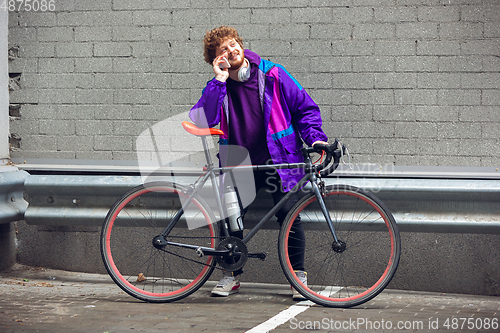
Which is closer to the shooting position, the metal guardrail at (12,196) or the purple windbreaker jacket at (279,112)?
the purple windbreaker jacket at (279,112)

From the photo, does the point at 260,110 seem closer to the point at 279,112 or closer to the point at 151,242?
the point at 279,112

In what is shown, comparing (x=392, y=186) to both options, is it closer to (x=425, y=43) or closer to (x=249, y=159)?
(x=249, y=159)

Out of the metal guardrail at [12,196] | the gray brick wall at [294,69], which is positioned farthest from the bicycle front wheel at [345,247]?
the metal guardrail at [12,196]

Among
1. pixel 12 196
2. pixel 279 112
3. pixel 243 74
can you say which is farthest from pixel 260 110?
pixel 12 196

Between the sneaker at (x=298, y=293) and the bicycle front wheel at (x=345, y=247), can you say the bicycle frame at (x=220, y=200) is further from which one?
the sneaker at (x=298, y=293)

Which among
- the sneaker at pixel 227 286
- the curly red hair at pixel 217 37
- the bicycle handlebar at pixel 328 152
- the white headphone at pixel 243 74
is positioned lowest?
the sneaker at pixel 227 286

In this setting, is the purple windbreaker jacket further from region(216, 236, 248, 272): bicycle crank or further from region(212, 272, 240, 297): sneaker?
region(212, 272, 240, 297): sneaker

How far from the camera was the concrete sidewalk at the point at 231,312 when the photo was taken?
2.62 metres

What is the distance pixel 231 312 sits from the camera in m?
2.93

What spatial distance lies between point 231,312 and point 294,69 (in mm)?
2211

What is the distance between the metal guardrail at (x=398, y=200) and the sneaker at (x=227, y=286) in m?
0.45

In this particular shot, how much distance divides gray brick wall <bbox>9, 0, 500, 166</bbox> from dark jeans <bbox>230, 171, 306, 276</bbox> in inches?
39.1

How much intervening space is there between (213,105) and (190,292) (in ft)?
4.49

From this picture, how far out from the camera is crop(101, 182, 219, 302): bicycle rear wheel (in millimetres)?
3195
